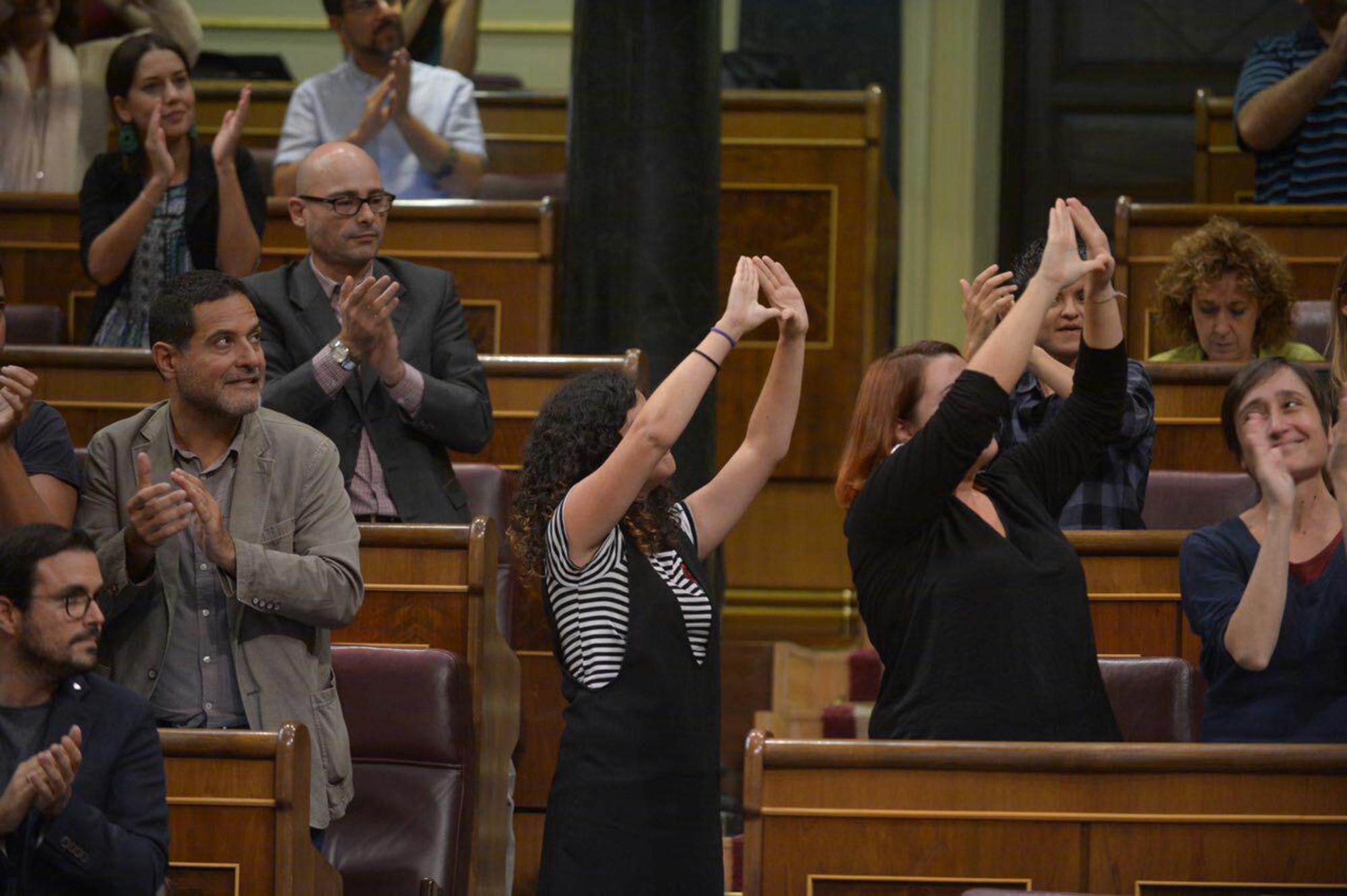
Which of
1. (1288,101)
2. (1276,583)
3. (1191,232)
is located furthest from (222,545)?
(1288,101)

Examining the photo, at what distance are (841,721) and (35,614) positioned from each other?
2.23 metres

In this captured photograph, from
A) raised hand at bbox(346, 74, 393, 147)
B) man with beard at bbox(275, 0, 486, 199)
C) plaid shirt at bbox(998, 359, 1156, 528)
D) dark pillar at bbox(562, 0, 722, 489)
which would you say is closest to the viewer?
plaid shirt at bbox(998, 359, 1156, 528)

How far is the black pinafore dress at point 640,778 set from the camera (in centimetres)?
195

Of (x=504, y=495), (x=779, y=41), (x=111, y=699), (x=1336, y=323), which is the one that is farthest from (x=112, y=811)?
(x=779, y=41)

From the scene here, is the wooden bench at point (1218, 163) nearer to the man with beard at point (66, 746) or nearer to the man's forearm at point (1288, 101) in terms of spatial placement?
the man's forearm at point (1288, 101)

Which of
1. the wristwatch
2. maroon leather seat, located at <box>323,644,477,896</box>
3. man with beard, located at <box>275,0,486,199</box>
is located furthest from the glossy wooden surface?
man with beard, located at <box>275,0,486,199</box>

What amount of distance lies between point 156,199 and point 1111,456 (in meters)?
1.70

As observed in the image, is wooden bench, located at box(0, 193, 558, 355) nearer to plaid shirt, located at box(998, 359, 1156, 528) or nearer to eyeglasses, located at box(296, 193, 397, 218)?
eyeglasses, located at box(296, 193, 397, 218)

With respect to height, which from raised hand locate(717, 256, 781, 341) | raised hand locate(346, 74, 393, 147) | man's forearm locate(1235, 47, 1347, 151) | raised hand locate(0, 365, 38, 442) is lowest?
raised hand locate(0, 365, 38, 442)

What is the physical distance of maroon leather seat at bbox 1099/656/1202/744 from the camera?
241 centimetres

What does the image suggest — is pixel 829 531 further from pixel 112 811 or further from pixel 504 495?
pixel 112 811

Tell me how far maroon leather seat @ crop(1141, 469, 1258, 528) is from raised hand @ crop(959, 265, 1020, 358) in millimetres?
882

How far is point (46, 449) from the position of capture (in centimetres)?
236

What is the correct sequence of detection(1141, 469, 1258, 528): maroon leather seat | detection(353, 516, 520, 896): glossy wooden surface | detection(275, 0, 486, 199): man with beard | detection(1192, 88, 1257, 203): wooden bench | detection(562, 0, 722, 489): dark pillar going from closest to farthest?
detection(353, 516, 520, 896): glossy wooden surface, detection(1141, 469, 1258, 528): maroon leather seat, detection(562, 0, 722, 489): dark pillar, detection(275, 0, 486, 199): man with beard, detection(1192, 88, 1257, 203): wooden bench
